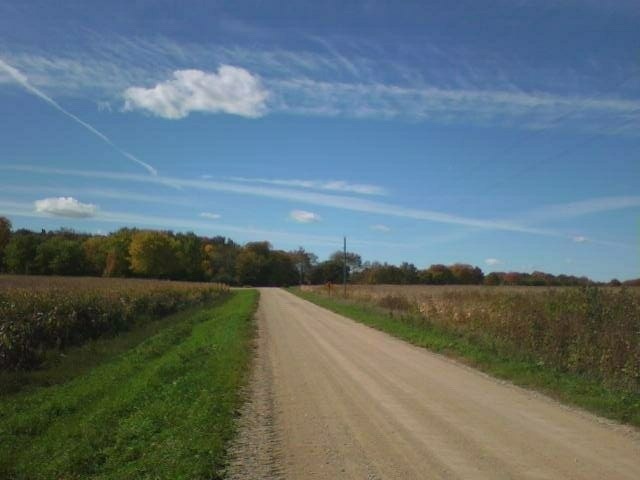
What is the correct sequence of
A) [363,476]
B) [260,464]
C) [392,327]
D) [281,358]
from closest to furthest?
[363,476]
[260,464]
[281,358]
[392,327]

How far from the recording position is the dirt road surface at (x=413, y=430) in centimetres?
700

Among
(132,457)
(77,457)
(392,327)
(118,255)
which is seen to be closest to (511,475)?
(132,457)

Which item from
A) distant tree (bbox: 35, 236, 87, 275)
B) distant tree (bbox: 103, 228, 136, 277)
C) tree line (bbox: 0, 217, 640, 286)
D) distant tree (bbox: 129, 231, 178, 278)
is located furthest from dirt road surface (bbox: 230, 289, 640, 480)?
distant tree (bbox: 103, 228, 136, 277)

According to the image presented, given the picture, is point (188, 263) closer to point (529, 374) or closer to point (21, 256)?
point (21, 256)

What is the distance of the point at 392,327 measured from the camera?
89.0 ft

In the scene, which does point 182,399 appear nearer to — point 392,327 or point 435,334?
point 435,334

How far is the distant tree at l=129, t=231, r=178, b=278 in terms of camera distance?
360 feet

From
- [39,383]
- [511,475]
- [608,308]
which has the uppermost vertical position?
[608,308]

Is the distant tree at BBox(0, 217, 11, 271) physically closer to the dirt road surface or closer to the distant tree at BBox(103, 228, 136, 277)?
the distant tree at BBox(103, 228, 136, 277)

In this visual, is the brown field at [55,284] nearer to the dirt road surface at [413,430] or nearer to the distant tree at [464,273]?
the dirt road surface at [413,430]

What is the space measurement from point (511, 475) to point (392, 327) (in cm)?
2049

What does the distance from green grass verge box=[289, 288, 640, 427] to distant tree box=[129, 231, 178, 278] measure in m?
90.8

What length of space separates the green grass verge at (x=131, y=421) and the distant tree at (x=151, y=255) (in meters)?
94.9

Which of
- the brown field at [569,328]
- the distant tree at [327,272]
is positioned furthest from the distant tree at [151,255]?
the brown field at [569,328]
